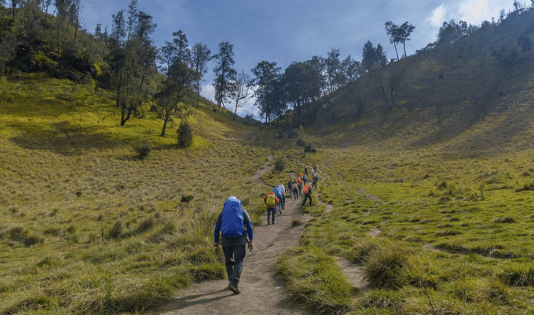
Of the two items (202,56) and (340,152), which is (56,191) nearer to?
(340,152)

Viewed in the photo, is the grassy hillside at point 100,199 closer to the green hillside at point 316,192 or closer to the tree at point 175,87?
the green hillside at point 316,192

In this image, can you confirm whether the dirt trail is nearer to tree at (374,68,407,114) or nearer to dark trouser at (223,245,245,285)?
dark trouser at (223,245,245,285)

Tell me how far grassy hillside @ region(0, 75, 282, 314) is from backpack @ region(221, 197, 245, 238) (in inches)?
62.8

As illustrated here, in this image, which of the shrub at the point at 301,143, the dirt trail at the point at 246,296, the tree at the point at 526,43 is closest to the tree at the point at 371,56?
the tree at the point at 526,43

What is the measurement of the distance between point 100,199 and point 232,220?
66.0 ft

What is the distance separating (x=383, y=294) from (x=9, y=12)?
91.4m

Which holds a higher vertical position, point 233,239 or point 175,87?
point 175,87

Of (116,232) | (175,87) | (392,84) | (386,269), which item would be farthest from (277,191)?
(392,84)

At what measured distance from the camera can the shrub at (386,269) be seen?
4.56 meters

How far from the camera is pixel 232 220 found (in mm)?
5777

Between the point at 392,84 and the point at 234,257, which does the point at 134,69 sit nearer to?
the point at 234,257

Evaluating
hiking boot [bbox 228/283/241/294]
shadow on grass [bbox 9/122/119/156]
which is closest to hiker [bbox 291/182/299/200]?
hiking boot [bbox 228/283/241/294]

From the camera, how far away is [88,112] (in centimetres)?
4534

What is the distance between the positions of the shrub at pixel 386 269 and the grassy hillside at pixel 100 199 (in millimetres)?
3798
